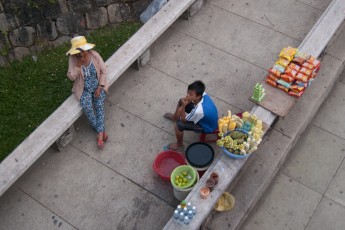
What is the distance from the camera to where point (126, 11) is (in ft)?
29.8

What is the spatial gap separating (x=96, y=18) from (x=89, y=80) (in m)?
3.21

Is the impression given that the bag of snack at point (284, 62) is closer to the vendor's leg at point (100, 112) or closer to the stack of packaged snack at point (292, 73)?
the stack of packaged snack at point (292, 73)

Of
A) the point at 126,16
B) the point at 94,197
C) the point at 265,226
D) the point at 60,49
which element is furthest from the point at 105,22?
the point at 265,226

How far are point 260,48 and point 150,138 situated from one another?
2.67 metres

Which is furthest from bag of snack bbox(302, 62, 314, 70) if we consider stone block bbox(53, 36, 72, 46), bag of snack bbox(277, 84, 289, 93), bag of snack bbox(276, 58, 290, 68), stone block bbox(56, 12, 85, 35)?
stone block bbox(53, 36, 72, 46)

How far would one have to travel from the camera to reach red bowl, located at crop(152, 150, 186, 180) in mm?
6059

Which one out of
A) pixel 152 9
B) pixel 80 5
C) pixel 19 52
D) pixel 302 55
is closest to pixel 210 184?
pixel 302 55

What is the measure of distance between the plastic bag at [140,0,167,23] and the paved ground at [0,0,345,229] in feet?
1.81

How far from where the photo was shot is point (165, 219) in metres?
5.74

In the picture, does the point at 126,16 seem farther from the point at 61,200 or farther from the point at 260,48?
the point at 61,200

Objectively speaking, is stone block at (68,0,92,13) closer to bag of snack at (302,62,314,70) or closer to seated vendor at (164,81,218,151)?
seated vendor at (164,81,218,151)

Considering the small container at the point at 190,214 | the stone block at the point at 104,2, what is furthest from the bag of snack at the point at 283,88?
the stone block at the point at 104,2

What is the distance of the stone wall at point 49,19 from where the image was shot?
809 cm

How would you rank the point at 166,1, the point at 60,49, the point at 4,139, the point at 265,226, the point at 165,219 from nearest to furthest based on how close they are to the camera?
the point at 165,219
the point at 265,226
the point at 4,139
the point at 166,1
the point at 60,49
